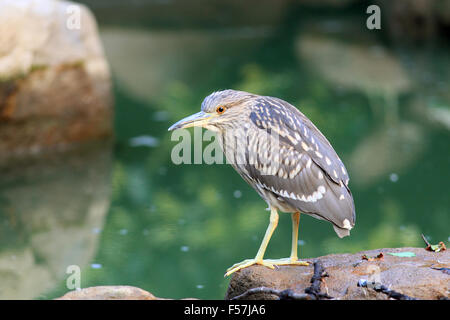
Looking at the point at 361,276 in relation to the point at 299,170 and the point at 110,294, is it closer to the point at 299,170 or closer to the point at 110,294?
the point at 299,170

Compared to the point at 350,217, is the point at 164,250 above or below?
below

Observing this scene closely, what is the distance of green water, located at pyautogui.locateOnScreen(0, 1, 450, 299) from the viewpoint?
552cm

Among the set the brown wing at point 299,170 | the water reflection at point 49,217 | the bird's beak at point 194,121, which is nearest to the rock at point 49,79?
the water reflection at point 49,217

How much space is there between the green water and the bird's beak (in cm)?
168

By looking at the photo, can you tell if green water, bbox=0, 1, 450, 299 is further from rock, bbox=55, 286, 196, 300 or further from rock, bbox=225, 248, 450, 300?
rock, bbox=55, 286, 196, 300

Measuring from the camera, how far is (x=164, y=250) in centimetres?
570

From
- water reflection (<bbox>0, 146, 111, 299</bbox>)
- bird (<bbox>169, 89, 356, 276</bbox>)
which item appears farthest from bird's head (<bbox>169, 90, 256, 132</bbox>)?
water reflection (<bbox>0, 146, 111, 299</bbox>)

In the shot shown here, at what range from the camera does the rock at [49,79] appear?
23.7 feet

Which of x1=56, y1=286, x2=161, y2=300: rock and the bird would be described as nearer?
x1=56, y1=286, x2=161, y2=300: rock

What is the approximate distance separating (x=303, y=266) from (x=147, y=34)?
10.1 m

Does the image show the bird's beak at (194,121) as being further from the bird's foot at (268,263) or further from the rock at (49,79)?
the rock at (49,79)

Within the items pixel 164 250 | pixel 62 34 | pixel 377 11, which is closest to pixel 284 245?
pixel 164 250

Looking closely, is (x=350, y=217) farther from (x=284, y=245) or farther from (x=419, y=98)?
(x=419, y=98)

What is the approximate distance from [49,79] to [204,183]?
2.12 m
